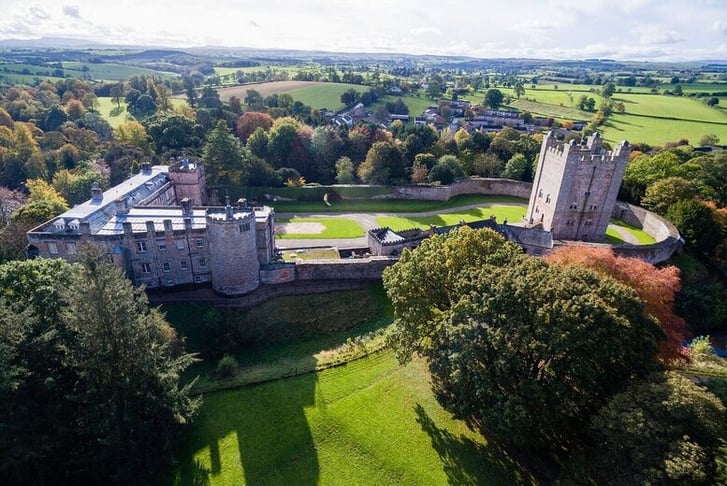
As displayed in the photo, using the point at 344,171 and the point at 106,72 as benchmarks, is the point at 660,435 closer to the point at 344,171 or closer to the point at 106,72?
the point at 344,171

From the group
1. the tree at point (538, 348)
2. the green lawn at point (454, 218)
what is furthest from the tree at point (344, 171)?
the tree at point (538, 348)

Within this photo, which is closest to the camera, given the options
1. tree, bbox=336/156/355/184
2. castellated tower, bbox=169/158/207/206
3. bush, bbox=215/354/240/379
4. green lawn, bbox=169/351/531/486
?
green lawn, bbox=169/351/531/486

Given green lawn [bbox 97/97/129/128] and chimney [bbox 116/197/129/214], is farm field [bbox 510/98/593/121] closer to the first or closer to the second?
green lawn [bbox 97/97/129/128]

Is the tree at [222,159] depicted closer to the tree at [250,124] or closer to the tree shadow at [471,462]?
the tree at [250,124]

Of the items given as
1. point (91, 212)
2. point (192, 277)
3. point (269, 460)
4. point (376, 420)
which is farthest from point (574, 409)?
point (91, 212)

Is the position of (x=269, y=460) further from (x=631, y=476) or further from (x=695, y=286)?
(x=695, y=286)

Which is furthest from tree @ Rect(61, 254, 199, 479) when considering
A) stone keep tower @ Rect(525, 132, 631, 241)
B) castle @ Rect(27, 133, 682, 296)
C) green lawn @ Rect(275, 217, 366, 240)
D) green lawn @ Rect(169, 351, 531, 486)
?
stone keep tower @ Rect(525, 132, 631, 241)
